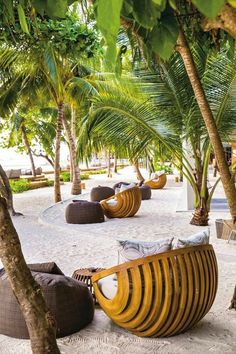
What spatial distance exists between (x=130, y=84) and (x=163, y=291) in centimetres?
519

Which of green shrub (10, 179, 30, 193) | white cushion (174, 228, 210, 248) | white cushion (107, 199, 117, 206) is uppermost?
white cushion (174, 228, 210, 248)

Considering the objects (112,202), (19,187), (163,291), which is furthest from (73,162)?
(163,291)

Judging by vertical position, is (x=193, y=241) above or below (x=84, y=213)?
above

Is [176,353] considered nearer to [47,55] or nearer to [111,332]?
[111,332]

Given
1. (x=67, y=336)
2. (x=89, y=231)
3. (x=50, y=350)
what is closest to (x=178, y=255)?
(x=67, y=336)

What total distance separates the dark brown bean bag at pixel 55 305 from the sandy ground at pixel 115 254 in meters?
0.09

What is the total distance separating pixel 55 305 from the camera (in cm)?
343

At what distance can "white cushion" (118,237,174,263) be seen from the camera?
3.54m

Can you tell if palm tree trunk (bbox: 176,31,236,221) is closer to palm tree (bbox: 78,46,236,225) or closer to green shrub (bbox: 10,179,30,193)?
palm tree (bbox: 78,46,236,225)

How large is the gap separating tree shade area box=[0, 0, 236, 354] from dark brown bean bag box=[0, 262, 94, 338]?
3.13 ft

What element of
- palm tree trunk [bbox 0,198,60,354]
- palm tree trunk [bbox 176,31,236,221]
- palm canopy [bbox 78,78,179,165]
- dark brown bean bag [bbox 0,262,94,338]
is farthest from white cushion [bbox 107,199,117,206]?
palm tree trunk [bbox 0,198,60,354]

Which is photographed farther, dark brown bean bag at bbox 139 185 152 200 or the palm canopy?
dark brown bean bag at bbox 139 185 152 200

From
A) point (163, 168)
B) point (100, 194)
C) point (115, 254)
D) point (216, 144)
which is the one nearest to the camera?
point (216, 144)

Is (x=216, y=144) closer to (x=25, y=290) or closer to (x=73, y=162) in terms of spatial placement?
(x=25, y=290)
